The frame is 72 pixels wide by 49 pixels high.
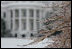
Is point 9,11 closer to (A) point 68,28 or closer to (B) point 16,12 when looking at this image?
(B) point 16,12

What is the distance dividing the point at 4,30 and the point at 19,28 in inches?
88.6

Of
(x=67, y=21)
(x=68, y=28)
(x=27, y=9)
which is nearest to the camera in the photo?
(x=67, y=21)

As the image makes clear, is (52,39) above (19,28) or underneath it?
above

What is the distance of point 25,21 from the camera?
116 feet

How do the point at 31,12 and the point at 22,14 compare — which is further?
the point at 31,12

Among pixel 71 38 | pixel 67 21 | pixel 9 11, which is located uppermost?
pixel 67 21

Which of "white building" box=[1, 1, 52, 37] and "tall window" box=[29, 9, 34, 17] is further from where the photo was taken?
"tall window" box=[29, 9, 34, 17]

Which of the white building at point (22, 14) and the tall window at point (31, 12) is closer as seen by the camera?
the white building at point (22, 14)

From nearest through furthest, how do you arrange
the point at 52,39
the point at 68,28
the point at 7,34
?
the point at 68,28
the point at 52,39
the point at 7,34

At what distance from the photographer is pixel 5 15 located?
36969 mm

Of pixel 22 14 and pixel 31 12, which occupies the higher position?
pixel 31 12

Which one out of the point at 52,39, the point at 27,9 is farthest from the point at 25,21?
the point at 52,39

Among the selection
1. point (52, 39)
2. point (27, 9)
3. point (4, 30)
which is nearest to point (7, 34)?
point (4, 30)

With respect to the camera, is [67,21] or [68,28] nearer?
[67,21]
